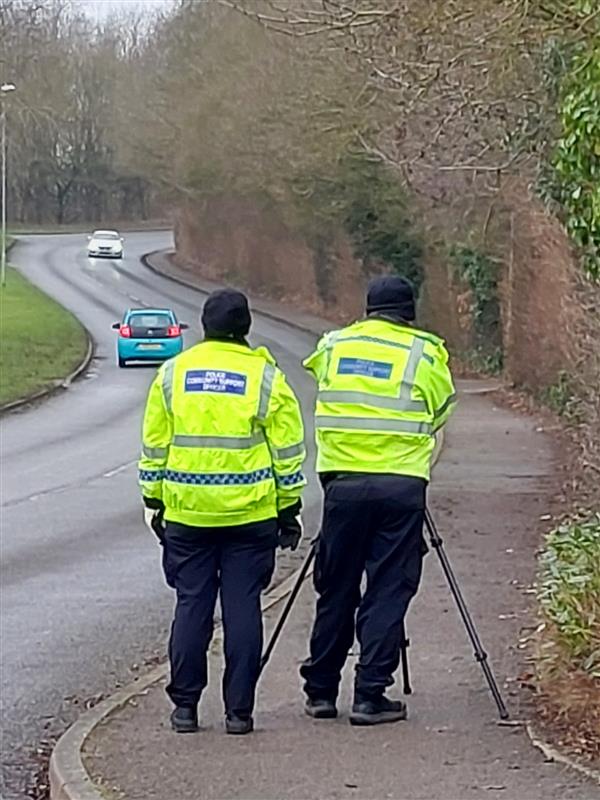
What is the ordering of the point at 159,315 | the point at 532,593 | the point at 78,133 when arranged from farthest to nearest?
the point at 78,133
the point at 159,315
the point at 532,593

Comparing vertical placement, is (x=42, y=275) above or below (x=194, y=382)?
below

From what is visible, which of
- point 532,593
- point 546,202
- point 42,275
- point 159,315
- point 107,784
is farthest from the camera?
point 42,275

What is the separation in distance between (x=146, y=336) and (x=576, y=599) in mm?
35795

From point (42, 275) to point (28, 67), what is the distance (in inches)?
1150

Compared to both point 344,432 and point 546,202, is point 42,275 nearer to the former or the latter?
point 546,202

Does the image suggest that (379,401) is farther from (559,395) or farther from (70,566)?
(559,395)

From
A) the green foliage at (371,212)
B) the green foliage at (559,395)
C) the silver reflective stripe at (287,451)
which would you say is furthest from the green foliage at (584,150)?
the green foliage at (371,212)

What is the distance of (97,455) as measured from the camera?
22938mm

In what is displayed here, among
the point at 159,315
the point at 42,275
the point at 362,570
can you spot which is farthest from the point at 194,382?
the point at 42,275

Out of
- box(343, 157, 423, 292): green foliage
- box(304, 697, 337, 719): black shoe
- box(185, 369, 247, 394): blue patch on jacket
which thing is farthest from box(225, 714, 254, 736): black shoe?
box(343, 157, 423, 292): green foliage

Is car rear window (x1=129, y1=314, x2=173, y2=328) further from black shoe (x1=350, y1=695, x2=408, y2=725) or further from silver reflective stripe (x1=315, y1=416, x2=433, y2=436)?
silver reflective stripe (x1=315, y1=416, x2=433, y2=436)

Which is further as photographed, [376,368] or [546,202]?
[546,202]

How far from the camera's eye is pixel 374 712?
7309mm

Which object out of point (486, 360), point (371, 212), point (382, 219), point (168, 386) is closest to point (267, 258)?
point (371, 212)
